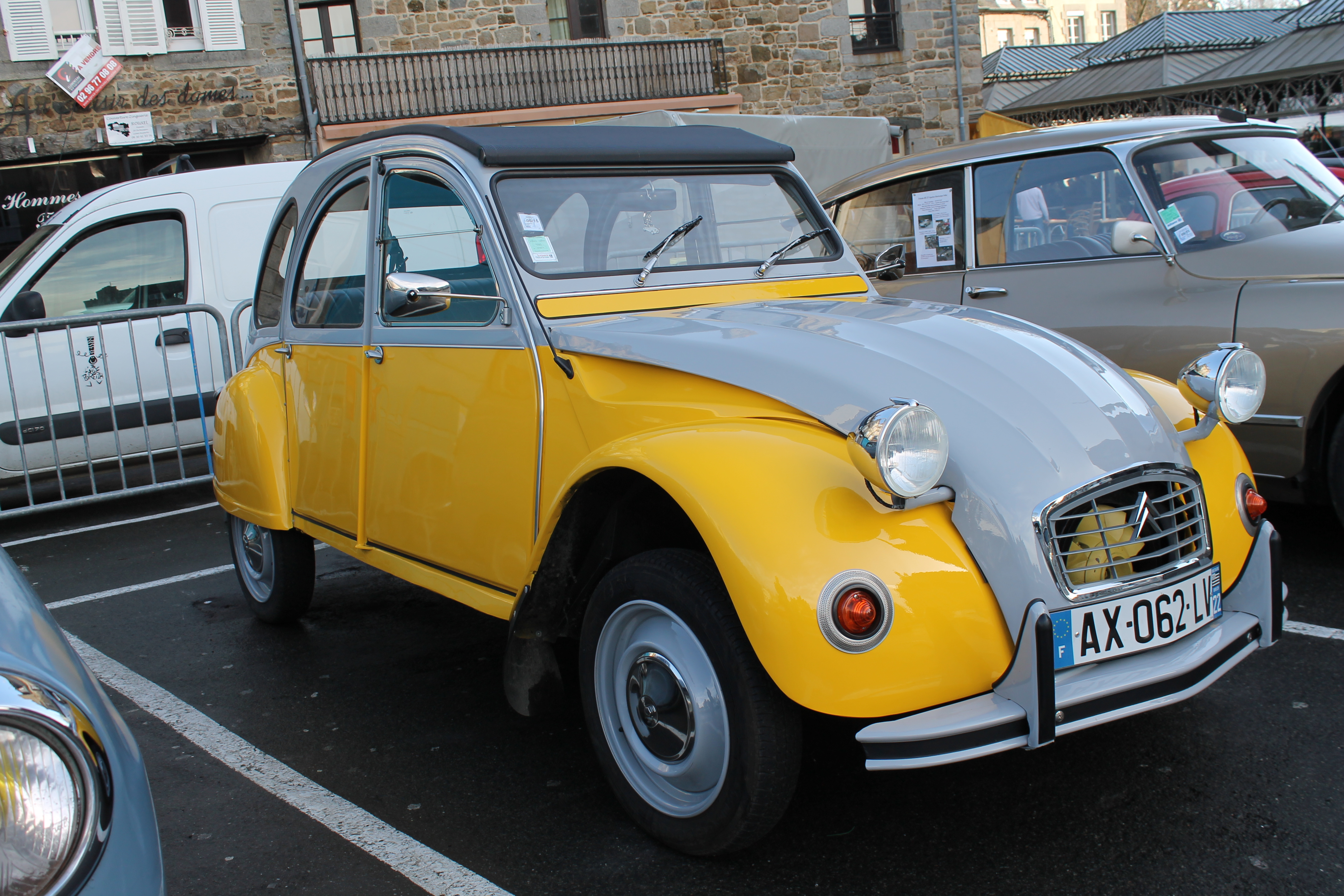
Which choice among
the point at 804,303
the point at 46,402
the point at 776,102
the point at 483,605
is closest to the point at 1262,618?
the point at 804,303

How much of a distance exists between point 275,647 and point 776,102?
64.7 feet

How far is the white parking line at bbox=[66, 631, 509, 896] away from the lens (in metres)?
2.65

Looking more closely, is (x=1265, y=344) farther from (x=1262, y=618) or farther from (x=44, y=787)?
(x=44, y=787)

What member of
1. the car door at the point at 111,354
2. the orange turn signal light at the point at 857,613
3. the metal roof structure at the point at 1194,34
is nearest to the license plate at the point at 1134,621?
the orange turn signal light at the point at 857,613

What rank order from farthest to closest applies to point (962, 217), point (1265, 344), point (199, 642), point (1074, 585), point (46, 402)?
point (46, 402)
point (962, 217)
point (199, 642)
point (1265, 344)
point (1074, 585)

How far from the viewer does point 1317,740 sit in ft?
9.73

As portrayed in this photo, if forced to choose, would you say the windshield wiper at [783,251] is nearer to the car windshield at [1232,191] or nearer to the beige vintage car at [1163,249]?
the beige vintage car at [1163,249]

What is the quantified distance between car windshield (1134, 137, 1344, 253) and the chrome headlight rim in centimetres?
466

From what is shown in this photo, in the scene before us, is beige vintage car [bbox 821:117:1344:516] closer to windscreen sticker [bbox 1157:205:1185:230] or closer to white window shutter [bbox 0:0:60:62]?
windscreen sticker [bbox 1157:205:1185:230]

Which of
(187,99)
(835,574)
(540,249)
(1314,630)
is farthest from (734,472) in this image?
(187,99)

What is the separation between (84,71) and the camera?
16.7m

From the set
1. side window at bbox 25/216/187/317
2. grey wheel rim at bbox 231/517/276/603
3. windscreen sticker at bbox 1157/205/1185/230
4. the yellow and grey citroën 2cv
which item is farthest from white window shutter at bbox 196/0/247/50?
windscreen sticker at bbox 1157/205/1185/230

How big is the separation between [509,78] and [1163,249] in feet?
58.0

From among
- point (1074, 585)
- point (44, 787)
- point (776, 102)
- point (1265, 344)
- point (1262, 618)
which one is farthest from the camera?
point (776, 102)
